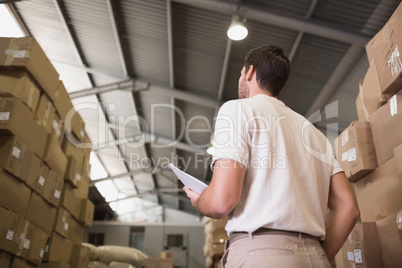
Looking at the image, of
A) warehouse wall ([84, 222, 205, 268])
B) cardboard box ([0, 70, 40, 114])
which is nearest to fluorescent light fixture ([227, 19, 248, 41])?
cardboard box ([0, 70, 40, 114])

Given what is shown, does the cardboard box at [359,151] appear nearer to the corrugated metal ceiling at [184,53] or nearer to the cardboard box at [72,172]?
the corrugated metal ceiling at [184,53]

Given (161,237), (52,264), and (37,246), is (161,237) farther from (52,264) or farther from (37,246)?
(37,246)

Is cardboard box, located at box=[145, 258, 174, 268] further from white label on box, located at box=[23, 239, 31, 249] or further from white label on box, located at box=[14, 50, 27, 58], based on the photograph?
white label on box, located at box=[14, 50, 27, 58]

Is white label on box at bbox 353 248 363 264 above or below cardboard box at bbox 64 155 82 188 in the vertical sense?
below

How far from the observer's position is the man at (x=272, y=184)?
3.83 ft

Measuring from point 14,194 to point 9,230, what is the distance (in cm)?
27

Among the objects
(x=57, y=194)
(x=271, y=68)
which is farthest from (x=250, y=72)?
(x=57, y=194)

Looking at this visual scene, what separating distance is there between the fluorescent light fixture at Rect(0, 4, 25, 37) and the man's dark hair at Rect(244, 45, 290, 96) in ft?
20.5

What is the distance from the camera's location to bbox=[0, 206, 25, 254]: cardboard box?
108 inches

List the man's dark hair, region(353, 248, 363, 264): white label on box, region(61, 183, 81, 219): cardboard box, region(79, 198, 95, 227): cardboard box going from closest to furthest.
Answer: the man's dark hair < region(353, 248, 363, 264): white label on box < region(61, 183, 81, 219): cardboard box < region(79, 198, 95, 227): cardboard box


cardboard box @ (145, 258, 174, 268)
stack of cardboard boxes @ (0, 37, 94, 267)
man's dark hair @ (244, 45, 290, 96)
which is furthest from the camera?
cardboard box @ (145, 258, 174, 268)

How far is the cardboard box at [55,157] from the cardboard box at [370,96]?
2657 millimetres

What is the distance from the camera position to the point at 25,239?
3090 mm

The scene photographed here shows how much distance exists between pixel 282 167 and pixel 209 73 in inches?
228
